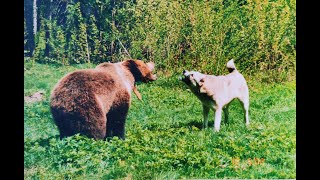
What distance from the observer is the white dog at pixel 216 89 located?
596 centimetres

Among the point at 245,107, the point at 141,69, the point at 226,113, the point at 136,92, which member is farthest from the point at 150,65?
the point at 245,107

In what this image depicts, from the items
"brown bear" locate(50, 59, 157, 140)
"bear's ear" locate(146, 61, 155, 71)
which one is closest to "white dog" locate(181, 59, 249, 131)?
"bear's ear" locate(146, 61, 155, 71)

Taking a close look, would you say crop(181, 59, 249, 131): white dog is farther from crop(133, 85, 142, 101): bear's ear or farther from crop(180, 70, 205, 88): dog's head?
crop(133, 85, 142, 101): bear's ear

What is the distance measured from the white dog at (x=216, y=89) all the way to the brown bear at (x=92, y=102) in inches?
30.0

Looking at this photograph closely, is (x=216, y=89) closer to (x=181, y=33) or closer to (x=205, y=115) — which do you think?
(x=205, y=115)

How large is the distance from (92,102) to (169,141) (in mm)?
969

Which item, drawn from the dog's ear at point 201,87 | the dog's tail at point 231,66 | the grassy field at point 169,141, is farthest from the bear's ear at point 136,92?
the dog's tail at point 231,66

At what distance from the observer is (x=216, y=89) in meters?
5.96

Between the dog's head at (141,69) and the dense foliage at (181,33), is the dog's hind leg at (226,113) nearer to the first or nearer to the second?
the dense foliage at (181,33)

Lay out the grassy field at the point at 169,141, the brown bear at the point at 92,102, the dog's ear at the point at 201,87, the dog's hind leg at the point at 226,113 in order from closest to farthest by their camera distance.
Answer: the grassy field at the point at 169,141
the brown bear at the point at 92,102
the dog's ear at the point at 201,87
the dog's hind leg at the point at 226,113

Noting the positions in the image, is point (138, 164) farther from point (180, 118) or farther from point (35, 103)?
point (35, 103)

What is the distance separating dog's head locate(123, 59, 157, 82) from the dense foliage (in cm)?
7
